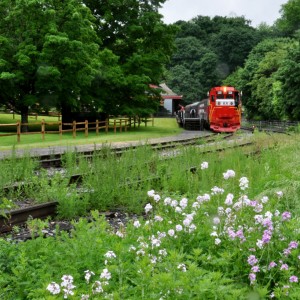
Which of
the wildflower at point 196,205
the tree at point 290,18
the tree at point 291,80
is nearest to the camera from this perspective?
the wildflower at point 196,205

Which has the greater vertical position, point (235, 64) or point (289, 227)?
point (235, 64)

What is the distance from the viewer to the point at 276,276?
393cm

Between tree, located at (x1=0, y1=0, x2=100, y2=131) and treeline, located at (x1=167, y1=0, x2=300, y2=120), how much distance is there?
14782mm

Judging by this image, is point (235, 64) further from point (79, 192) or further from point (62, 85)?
point (79, 192)

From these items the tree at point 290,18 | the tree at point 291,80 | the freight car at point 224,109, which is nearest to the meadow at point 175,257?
the freight car at point 224,109

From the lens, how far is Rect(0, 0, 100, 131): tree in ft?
97.1

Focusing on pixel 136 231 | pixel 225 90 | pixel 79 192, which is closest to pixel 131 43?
pixel 225 90

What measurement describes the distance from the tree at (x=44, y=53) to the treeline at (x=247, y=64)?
1478 centimetres

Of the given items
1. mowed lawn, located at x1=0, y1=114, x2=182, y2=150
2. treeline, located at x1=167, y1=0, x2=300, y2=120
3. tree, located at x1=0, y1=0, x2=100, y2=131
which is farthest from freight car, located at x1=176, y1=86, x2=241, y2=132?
tree, located at x1=0, y1=0, x2=100, y2=131

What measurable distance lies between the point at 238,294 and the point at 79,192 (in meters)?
5.14

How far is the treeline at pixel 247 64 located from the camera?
4272 cm

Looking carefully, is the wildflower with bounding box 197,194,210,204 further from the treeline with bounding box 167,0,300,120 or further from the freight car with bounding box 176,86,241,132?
the treeline with bounding box 167,0,300,120

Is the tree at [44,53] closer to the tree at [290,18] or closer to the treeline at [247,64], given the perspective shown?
the treeline at [247,64]

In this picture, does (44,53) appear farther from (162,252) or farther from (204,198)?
(162,252)
